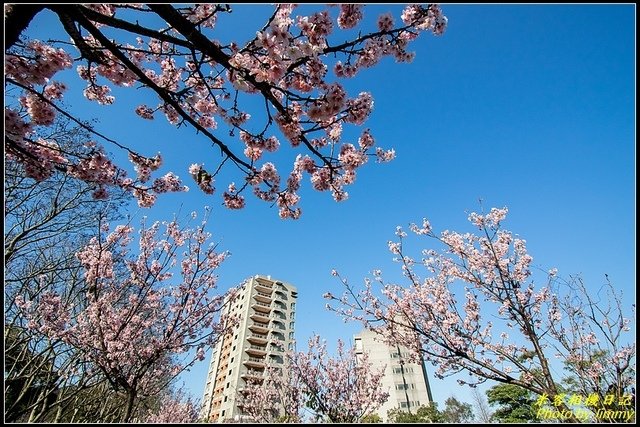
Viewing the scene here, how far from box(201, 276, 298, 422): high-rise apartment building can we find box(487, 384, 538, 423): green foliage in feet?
79.0

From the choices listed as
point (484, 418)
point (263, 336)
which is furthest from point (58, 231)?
point (263, 336)

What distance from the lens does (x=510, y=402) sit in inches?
1114

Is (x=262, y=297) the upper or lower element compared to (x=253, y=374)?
upper

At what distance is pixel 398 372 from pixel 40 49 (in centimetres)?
5294

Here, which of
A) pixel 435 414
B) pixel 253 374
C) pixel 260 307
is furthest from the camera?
pixel 260 307

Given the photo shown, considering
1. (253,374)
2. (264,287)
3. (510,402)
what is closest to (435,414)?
(510,402)

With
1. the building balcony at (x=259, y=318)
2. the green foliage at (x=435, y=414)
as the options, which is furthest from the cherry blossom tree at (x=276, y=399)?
the building balcony at (x=259, y=318)

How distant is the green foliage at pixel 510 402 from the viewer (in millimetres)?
26462

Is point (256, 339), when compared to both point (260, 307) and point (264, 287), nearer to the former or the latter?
point (260, 307)

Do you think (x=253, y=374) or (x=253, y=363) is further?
(x=253, y=363)

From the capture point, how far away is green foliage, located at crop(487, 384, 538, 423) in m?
26.5

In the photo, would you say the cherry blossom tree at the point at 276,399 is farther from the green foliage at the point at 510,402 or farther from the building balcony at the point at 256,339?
the building balcony at the point at 256,339

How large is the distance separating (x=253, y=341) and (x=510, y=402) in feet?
106

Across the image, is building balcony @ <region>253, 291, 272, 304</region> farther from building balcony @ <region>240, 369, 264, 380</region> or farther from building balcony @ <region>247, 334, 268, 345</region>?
building balcony @ <region>240, 369, 264, 380</region>
